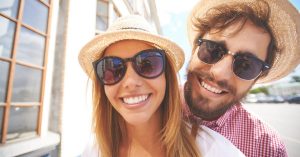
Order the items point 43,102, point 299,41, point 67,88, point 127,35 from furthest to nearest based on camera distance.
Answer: point 67,88, point 43,102, point 299,41, point 127,35

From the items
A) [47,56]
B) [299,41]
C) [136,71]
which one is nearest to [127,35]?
[136,71]

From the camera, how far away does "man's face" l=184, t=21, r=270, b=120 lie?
5.54 feet

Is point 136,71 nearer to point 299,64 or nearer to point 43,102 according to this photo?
point 299,64

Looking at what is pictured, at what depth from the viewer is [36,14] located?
3709mm

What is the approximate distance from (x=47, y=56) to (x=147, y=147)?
313 centimetres

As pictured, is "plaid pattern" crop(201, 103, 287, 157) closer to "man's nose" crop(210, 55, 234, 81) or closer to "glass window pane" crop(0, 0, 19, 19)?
"man's nose" crop(210, 55, 234, 81)

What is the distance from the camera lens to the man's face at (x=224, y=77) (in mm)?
1689

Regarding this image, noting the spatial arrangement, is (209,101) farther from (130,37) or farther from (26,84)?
(26,84)

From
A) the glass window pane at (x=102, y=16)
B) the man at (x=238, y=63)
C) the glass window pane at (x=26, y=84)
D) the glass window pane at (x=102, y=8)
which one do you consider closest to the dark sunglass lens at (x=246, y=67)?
the man at (x=238, y=63)

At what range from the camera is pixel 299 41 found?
6.23ft

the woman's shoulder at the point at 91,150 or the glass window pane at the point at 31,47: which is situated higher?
the glass window pane at the point at 31,47

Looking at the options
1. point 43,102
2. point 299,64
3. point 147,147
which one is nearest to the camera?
point 147,147

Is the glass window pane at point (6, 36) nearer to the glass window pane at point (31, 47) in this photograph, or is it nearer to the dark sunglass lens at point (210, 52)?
the glass window pane at point (31, 47)

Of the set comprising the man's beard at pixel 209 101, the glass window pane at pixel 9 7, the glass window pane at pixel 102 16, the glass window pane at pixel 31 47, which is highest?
the glass window pane at pixel 102 16
